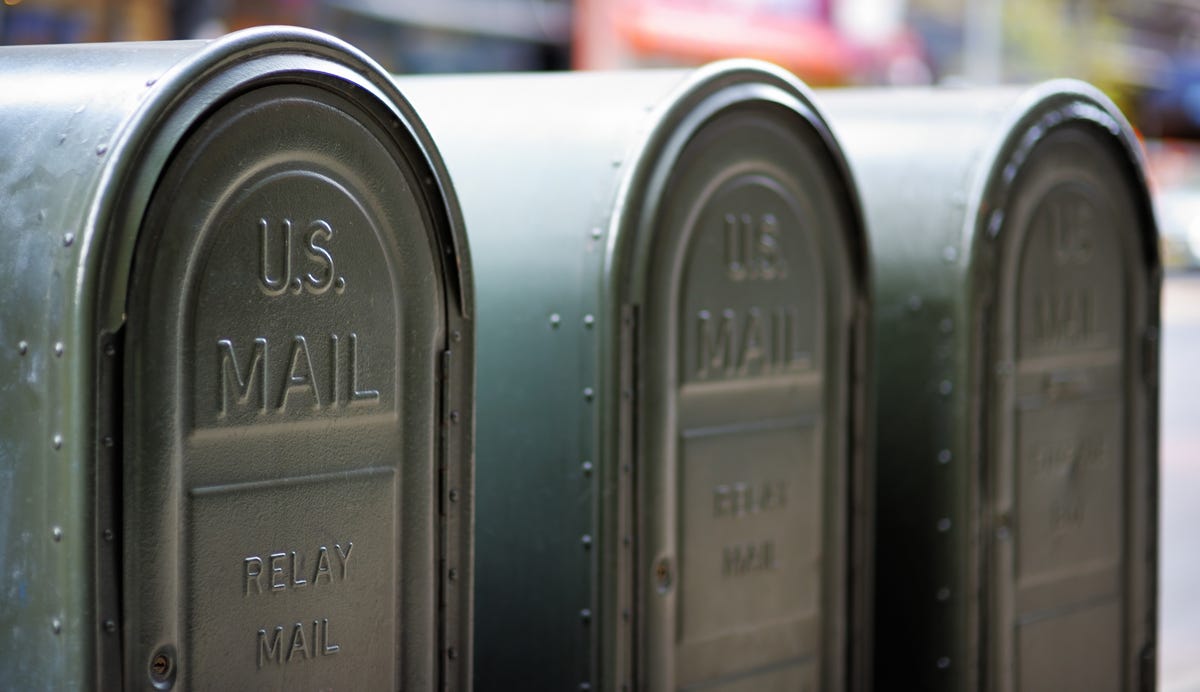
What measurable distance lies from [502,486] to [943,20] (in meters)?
18.0

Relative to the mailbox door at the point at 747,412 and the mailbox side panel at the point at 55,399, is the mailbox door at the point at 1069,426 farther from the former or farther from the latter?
the mailbox side panel at the point at 55,399

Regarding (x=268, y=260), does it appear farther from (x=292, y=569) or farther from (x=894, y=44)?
(x=894, y=44)

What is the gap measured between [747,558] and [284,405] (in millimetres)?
1252

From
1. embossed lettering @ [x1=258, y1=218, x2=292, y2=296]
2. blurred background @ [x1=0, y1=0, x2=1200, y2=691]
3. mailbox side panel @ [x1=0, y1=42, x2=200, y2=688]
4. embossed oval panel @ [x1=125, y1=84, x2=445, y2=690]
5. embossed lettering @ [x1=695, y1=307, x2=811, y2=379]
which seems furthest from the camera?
blurred background @ [x1=0, y1=0, x2=1200, y2=691]

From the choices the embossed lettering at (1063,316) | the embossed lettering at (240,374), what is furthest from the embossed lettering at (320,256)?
the embossed lettering at (1063,316)

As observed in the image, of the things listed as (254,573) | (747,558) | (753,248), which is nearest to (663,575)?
(747,558)

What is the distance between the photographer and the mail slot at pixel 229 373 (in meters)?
2.06

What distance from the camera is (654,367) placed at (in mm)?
2959

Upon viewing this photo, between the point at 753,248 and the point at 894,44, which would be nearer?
the point at 753,248

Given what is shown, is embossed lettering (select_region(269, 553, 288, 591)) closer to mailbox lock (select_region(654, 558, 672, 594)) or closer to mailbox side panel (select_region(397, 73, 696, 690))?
mailbox side panel (select_region(397, 73, 696, 690))

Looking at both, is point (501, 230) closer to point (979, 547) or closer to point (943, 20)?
point (979, 547)

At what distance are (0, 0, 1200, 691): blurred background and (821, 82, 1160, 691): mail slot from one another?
35.2 inches

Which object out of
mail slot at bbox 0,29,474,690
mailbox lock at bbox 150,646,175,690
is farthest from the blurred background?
mailbox lock at bbox 150,646,175,690

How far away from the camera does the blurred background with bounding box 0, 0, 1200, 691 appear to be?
884 cm
